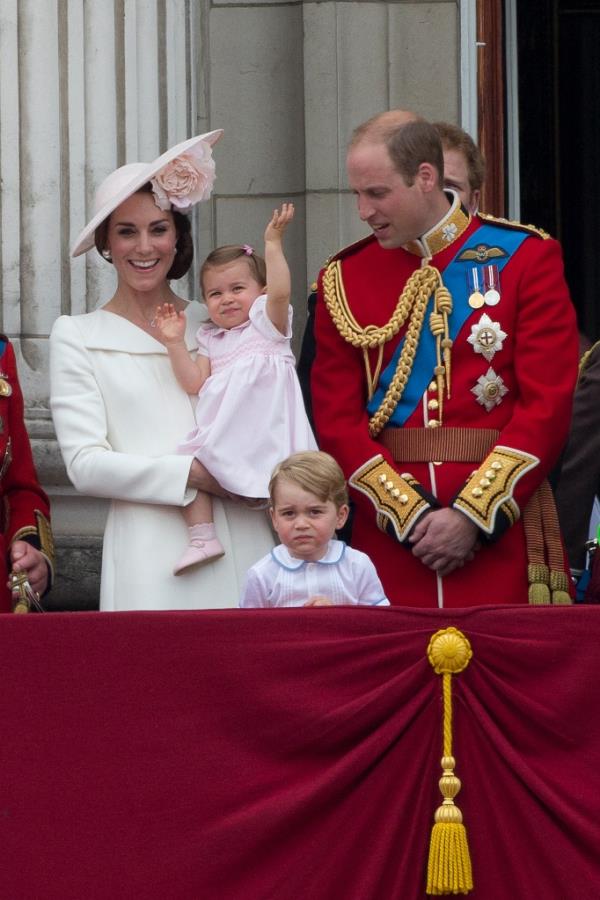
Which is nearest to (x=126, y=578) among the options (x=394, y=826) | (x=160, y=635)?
(x=160, y=635)

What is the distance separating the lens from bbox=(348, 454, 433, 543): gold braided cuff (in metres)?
4.91

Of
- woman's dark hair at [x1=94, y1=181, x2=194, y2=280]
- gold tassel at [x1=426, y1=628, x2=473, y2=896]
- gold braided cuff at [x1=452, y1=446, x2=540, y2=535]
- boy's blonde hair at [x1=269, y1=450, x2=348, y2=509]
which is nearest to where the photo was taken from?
gold tassel at [x1=426, y1=628, x2=473, y2=896]

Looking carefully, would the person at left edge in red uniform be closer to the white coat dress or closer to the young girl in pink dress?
the white coat dress

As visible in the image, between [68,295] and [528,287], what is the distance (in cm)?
160

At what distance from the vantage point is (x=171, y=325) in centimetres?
514

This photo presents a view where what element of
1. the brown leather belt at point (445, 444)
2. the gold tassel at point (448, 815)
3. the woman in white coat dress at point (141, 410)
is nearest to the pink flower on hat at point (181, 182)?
the woman in white coat dress at point (141, 410)

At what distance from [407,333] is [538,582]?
63cm

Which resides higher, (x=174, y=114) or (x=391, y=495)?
(x=174, y=114)

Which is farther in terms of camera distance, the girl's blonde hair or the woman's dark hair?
the woman's dark hair

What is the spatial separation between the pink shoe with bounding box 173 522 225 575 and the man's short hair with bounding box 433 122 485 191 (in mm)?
1142

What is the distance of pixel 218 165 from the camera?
22.5 ft

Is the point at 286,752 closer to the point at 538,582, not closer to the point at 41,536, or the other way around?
the point at 538,582

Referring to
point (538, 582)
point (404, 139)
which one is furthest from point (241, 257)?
point (538, 582)

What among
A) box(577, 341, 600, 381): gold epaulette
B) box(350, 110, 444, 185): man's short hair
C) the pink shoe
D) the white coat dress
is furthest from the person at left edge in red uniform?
box(577, 341, 600, 381): gold epaulette
